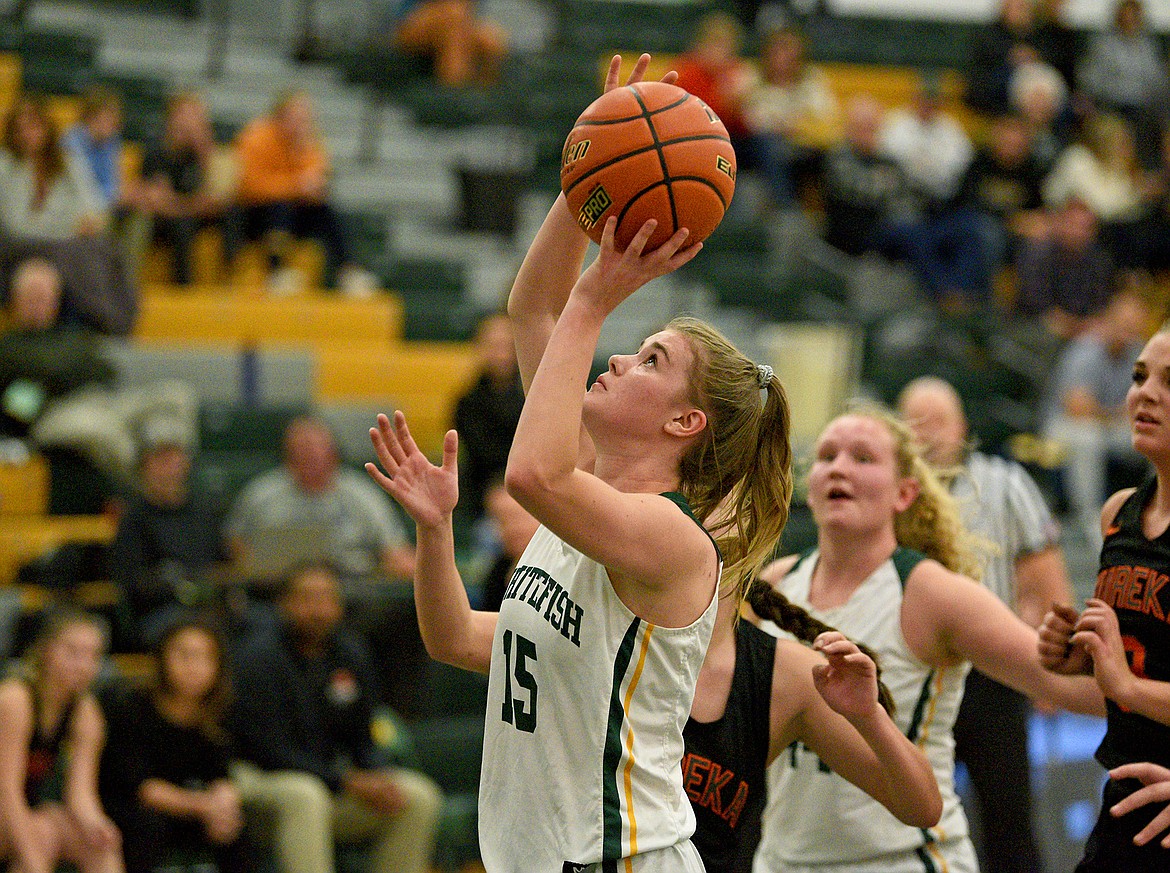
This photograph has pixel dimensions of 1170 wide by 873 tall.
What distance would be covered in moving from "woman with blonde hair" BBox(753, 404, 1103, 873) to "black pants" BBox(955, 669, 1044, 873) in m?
1.45

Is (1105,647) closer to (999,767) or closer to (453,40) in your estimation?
(999,767)

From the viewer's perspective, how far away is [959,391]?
10.8 m

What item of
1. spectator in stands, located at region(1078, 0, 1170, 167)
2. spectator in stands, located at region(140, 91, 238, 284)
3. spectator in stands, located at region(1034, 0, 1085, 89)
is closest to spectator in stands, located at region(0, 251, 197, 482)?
spectator in stands, located at region(140, 91, 238, 284)

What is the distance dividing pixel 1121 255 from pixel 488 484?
6.41m

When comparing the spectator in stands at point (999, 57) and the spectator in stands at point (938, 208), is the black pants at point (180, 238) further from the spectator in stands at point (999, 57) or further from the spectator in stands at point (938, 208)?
the spectator in stands at point (999, 57)

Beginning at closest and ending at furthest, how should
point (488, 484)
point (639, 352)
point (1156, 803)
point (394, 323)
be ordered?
point (639, 352)
point (1156, 803)
point (488, 484)
point (394, 323)

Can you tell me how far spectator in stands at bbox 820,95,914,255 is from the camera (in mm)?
11914

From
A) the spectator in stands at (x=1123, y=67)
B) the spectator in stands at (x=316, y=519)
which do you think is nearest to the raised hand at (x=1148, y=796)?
the spectator in stands at (x=316, y=519)

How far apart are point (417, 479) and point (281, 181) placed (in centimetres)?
744

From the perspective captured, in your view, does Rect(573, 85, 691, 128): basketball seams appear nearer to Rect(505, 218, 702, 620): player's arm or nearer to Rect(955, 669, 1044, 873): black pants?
Rect(505, 218, 702, 620): player's arm

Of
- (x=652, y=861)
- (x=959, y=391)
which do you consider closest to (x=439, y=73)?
(x=959, y=391)

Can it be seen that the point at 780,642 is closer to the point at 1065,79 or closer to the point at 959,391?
the point at 959,391

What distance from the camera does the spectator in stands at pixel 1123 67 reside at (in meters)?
14.1

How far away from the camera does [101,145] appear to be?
918cm
